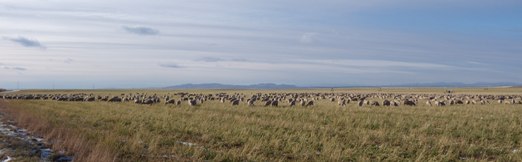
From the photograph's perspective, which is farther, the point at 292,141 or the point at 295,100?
the point at 295,100

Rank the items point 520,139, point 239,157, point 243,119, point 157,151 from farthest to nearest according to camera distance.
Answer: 1. point 243,119
2. point 520,139
3. point 157,151
4. point 239,157

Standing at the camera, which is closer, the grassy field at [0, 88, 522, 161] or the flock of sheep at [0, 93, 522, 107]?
the grassy field at [0, 88, 522, 161]

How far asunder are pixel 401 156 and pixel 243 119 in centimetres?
969

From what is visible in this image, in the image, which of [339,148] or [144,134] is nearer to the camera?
[339,148]

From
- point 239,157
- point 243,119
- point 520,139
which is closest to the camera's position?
point 239,157

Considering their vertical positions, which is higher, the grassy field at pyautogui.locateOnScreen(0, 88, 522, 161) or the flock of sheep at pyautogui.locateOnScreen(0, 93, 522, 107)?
the flock of sheep at pyautogui.locateOnScreen(0, 93, 522, 107)

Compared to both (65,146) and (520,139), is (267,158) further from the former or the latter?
(520,139)

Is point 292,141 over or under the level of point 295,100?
under

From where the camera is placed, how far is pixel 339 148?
44.5 ft

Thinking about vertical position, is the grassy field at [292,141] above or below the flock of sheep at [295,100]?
below

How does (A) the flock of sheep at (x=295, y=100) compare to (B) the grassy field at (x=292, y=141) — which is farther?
(A) the flock of sheep at (x=295, y=100)

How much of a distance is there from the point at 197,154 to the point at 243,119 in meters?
9.12

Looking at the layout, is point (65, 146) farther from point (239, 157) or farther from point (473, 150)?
point (473, 150)

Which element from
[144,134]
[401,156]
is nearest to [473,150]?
[401,156]
